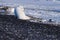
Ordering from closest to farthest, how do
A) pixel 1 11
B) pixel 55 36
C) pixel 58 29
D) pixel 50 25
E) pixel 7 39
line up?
pixel 7 39 → pixel 55 36 → pixel 58 29 → pixel 50 25 → pixel 1 11

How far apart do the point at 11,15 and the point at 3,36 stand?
246 cm

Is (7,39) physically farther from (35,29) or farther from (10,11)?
(10,11)

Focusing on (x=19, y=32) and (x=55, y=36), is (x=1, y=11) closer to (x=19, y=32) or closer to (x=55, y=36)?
(x=19, y=32)

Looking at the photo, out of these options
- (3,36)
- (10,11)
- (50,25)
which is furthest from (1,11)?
(3,36)

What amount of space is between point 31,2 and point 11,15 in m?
4.15

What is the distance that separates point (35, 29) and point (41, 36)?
0.64 meters

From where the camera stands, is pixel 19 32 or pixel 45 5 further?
pixel 45 5

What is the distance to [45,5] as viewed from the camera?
31.8ft

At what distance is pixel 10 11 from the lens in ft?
21.0

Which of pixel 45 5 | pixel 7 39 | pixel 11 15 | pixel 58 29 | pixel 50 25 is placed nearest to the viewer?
pixel 7 39

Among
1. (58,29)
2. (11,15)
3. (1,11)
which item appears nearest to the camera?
(58,29)

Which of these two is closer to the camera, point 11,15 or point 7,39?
point 7,39

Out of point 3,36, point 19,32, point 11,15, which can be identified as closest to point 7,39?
point 3,36

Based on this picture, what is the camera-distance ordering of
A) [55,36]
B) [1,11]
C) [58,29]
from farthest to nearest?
[1,11], [58,29], [55,36]
